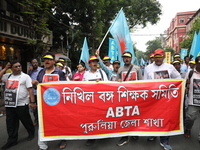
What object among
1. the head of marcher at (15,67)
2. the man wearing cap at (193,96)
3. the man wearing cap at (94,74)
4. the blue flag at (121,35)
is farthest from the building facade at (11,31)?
the man wearing cap at (193,96)

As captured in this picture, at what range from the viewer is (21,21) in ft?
36.9

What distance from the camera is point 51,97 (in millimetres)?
2980

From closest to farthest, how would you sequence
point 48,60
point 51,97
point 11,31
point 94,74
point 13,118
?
point 51,97
point 48,60
point 13,118
point 94,74
point 11,31

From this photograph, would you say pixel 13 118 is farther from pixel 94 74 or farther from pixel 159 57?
pixel 159 57

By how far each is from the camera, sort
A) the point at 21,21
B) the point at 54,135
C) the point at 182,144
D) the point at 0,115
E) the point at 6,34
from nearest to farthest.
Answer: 1. the point at 54,135
2. the point at 182,144
3. the point at 0,115
4. the point at 6,34
5. the point at 21,21

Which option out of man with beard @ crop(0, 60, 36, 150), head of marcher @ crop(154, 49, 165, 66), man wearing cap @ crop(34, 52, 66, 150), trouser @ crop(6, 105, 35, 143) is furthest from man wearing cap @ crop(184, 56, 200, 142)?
trouser @ crop(6, 105, 35, 143)

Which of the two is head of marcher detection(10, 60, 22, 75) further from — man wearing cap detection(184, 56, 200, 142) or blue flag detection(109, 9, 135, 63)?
man wearing cap detection(184, 56, 200, 142)

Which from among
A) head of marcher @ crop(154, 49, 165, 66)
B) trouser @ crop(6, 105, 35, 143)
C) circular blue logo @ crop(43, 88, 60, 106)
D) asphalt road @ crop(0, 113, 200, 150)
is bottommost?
asphalt road @ crop(0, 113, 200, 150)

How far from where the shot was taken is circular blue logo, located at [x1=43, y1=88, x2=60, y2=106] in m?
2.97

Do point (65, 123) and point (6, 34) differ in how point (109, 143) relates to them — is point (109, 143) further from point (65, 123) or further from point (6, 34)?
point (6, 34)

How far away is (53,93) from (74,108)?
0.49 m

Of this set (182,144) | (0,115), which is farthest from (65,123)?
(0,115)

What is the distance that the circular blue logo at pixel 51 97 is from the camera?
117 inches

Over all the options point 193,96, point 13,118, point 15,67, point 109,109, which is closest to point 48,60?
point 15,67
